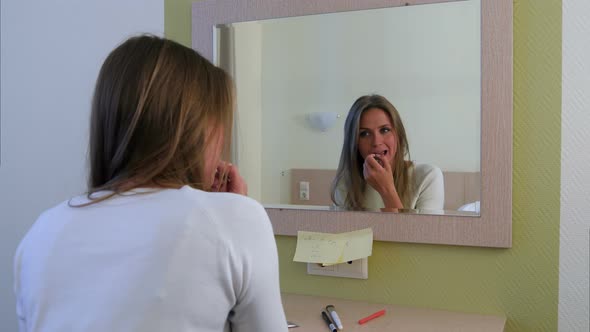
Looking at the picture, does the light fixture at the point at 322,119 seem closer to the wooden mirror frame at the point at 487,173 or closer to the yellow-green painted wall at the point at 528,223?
the wooden mirror frame at the point at 487,173

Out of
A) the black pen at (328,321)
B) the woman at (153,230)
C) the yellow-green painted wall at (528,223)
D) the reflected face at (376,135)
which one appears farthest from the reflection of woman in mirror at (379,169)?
the woman at (153,230)

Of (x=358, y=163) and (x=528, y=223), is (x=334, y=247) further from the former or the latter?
(x=528, y=223)

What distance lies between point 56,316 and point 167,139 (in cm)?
25

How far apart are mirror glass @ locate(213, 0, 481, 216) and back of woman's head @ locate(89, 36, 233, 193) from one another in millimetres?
564

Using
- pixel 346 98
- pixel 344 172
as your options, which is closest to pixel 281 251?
pixel 344 172

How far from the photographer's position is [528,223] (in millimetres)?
1093

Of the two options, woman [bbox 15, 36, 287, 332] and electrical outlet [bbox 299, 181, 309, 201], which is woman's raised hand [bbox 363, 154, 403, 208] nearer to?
electrical outlet [bbox 299, 181, 309, 201]

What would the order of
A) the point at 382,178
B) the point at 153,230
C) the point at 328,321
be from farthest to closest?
the point at 382,178 < the point at 328,321 < the point at 153,230

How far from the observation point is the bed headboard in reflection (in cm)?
112

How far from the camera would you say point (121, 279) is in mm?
581

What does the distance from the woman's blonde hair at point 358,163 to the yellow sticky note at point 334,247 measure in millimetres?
72

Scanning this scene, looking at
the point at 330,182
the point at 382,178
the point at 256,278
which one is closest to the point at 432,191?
the point at 382,178

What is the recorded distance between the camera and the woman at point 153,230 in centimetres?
58

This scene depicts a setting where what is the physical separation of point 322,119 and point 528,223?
1.66ft
